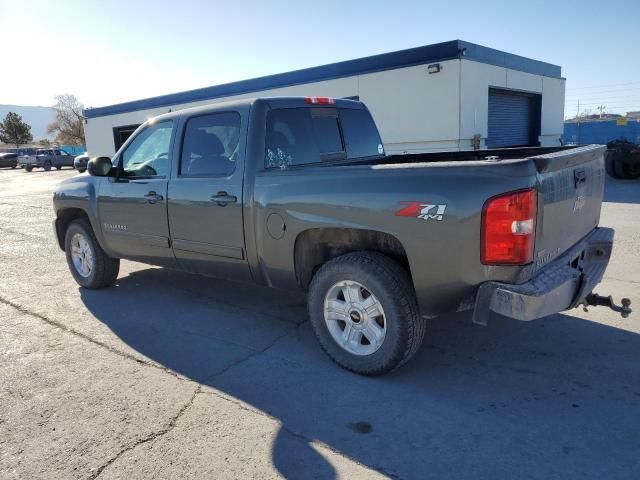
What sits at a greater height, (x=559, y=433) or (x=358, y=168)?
(x=358, y=168)

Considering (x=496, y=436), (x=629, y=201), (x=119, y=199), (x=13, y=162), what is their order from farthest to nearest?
1. (x=13, y=162)
2. (x=629, y=201)
3. (x=119, y=199)
4. (x=496, y=436)

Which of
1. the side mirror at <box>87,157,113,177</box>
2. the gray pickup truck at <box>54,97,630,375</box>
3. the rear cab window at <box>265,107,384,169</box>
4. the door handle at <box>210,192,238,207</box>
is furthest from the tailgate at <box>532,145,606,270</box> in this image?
the side mirror at <box>87,157,113,177</box>

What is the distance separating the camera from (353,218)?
3285 millimetres

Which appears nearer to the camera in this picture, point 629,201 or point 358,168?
point 358,168

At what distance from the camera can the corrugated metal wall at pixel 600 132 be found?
2531 centimetres

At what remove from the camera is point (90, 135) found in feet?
94.1

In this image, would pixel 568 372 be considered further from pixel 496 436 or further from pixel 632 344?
pixel 496 436

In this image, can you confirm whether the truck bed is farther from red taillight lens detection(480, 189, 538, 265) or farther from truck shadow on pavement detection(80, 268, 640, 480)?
red taillight lens detection(480, 189, 538, 265)

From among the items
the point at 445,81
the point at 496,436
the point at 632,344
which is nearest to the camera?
the point at 496,436

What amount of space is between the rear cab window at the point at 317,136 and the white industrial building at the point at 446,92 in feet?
33.2

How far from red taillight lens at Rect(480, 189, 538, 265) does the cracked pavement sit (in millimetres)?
988

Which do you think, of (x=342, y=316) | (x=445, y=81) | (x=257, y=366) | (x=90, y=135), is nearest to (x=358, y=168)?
(x=342, y=316)

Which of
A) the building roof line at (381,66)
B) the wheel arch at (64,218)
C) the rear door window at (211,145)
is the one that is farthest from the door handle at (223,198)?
the building roof line at (381,66)

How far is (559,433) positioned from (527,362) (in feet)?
3.03
